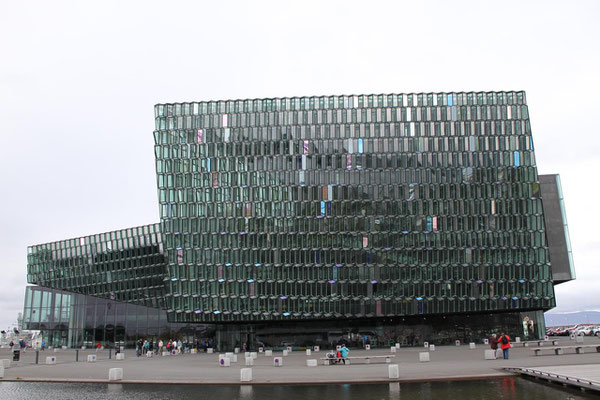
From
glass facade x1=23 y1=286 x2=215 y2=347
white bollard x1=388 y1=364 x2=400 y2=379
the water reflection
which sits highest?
glass facade x1=23 y1=286 x2=215 y2=347

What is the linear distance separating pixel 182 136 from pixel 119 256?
81.9 ft

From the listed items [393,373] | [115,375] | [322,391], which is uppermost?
[115,375]

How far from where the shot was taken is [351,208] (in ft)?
239

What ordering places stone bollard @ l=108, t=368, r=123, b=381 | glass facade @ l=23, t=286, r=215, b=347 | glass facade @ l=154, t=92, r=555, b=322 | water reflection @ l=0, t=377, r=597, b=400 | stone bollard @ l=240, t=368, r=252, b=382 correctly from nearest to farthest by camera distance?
water reflection @ l=0, t=377, r=597, b=400
stone bollard @ l=240, t=368, r=252, b=382
stone bollard @ l=108, t=368, r=123, b=381
glass facade @ l=154, t=92, r=555, b=322
glass facade @ l=23, t=286, r=215, b=347

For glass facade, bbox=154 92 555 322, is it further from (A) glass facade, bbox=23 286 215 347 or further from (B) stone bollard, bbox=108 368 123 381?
(B) stone bollard, bbox=108 368 123 381

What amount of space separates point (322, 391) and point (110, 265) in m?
71.9

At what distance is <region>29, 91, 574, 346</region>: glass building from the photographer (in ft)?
236

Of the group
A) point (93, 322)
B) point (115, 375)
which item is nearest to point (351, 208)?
point (93, 322)

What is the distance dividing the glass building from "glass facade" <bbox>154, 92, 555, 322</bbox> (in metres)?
0.17

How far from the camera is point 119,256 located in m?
89.2

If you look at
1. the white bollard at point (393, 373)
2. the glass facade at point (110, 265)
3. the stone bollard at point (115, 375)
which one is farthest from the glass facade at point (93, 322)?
the white bollard at point (393, 373)

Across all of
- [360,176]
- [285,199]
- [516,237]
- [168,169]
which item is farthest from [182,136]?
[516,237]

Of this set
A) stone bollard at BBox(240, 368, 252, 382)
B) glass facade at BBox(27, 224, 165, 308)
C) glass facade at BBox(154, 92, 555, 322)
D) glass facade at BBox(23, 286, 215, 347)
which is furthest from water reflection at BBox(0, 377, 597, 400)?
glass facade at BBox(27, 224, 165, 308)

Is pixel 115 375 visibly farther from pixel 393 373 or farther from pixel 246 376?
pixel 393 373
